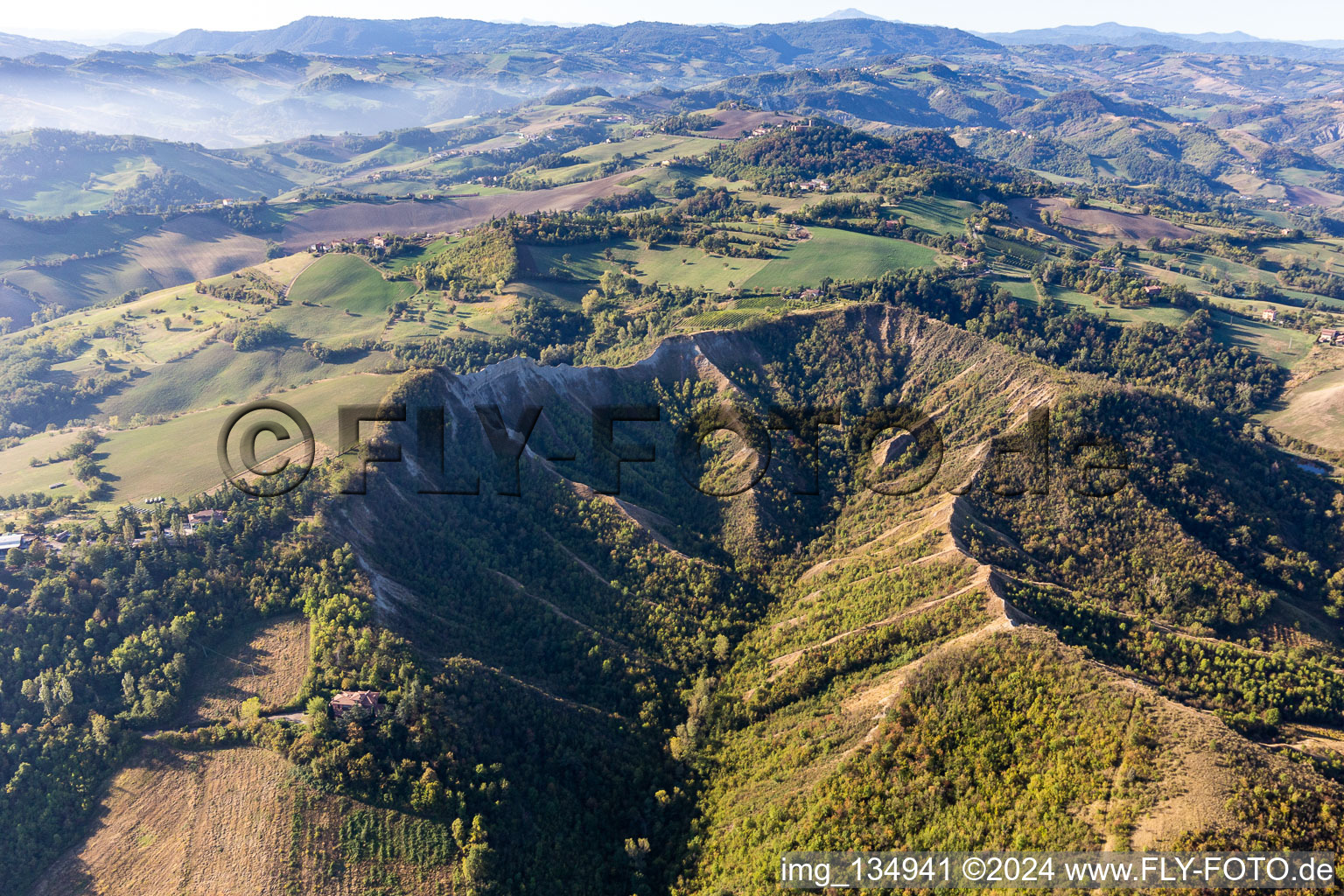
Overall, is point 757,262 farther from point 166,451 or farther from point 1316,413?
point 166,451

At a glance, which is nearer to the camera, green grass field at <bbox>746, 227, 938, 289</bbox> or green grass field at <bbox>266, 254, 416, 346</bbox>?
green grass field at <bbox>746, 227, 938, 289</bbox>

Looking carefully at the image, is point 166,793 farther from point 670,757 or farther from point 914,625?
point 914,625

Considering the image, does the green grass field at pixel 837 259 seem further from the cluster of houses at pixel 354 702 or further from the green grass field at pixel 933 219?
the cluster of houses at pixel 354 702

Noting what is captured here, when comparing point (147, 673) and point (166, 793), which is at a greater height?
point (147, 673)

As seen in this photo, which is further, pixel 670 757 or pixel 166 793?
pixel 670 757

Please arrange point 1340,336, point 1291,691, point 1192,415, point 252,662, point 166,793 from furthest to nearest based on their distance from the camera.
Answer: point 1340,336
point 1192,415
point 252,662
point 1291,691
point 166,793

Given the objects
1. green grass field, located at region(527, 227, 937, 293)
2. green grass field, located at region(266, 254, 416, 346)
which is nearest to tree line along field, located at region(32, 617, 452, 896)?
green grass field, located at region(266, 254, 416, 346)

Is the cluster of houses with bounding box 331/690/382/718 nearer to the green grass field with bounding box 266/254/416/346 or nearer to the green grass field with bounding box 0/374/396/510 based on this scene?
the green grass field with bounding box 0/374/396/510

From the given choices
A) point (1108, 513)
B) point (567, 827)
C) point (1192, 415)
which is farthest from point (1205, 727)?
point (1192, 415)

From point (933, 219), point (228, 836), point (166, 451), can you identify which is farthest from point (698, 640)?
point (933, 219)

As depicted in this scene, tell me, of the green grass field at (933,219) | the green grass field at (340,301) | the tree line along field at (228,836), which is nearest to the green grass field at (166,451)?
the green grass field at (340,301)

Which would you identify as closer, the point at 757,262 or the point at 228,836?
the point at 228,836
